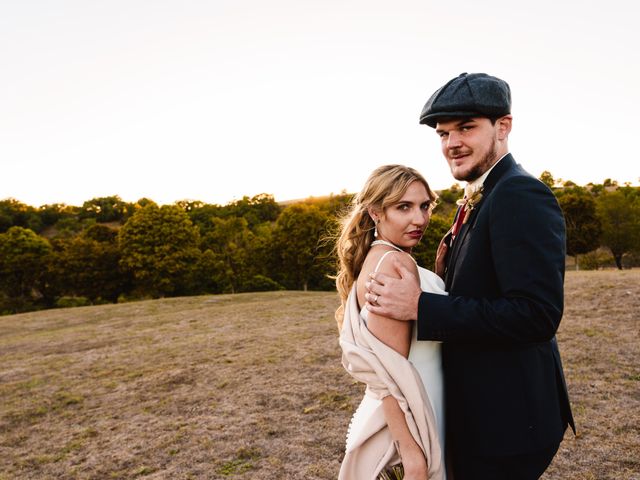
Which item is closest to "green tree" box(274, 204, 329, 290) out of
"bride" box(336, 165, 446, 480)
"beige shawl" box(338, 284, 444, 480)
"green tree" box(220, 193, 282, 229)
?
"green tree" box(220, 193, 282, 229)

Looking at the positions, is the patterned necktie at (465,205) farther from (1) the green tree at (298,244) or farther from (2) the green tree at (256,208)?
(2) the green tree at (256,208)

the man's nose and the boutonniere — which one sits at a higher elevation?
the man's nose

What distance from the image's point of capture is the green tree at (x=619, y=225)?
46656 mm

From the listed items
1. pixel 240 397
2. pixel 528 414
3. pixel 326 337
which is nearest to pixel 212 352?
pixel 326 337

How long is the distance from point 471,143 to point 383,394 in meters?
1.46

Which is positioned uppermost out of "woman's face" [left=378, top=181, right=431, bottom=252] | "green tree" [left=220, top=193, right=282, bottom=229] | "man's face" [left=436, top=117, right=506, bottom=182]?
"green tree" [left=220, top=193, right=282, bottom=229]

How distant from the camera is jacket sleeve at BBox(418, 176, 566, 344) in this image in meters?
2.05

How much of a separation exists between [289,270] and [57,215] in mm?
72159

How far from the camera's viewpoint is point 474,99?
7.89 feet

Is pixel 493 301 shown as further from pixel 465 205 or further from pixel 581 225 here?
pixel 581 225

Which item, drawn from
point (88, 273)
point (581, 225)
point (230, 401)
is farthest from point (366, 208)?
point (88, 273)

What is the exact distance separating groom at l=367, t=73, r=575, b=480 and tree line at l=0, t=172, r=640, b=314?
36.8 meters

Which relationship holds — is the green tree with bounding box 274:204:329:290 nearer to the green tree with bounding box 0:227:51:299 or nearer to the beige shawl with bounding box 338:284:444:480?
the green tree with bounding box 0:227:51:299

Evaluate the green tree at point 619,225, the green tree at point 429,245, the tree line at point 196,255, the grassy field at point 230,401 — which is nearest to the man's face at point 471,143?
the grassy field at point 230,401
